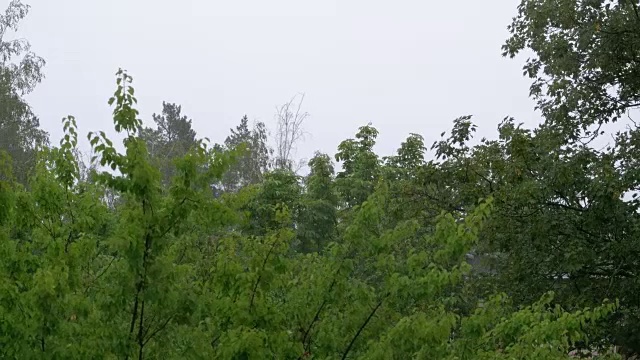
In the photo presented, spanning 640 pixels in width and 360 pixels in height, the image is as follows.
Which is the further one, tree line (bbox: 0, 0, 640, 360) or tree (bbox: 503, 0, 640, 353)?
tree (bbox: 503, 0, 640, 353)

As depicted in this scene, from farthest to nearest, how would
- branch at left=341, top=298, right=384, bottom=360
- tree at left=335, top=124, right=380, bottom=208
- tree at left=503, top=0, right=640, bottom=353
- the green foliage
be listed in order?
1. tree at left=335, top=124, right=380, bottom=208
2. tree at left=503, top=0, right=640, bottom=353
3. branch at left=341, top=298, right=384, bottom=360
4. the green foliage

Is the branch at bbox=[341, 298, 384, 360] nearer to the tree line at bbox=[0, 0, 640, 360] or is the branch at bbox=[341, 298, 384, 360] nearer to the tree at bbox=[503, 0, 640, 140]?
the tree line at bbox=[0, 0, 640, 360]

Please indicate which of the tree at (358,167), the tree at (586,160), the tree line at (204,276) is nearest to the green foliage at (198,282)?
the tree line at (204,276)

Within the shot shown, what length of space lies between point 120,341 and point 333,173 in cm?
1808

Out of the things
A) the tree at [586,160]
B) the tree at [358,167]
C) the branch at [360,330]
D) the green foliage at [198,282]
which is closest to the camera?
the green foliage at [198,282]

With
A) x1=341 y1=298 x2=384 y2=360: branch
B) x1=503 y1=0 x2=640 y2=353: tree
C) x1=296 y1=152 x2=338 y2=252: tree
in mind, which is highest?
x1=296 y1=152 x2=338 y2=252: tree

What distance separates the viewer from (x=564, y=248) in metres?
9.34

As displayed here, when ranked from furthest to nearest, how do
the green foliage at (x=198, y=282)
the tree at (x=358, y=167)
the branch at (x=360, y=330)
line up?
the tree at (x=358, y=167) → the branch at (x=360, y=330) → the green foliage at (x=198, y=282)

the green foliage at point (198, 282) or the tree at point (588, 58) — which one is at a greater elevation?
the tree at point (588, 58)

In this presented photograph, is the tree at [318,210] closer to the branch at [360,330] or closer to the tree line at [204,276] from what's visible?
the tree line at [204,276]

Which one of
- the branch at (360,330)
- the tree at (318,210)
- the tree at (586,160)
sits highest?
the tree at (318,210)

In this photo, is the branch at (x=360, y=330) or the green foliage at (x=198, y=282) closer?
the green foliage at (x=198, y=282)

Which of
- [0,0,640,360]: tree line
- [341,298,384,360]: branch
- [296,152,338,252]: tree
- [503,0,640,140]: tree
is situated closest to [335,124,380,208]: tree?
[296,152,338,252]: tree

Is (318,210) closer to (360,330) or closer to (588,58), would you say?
(588,58)
